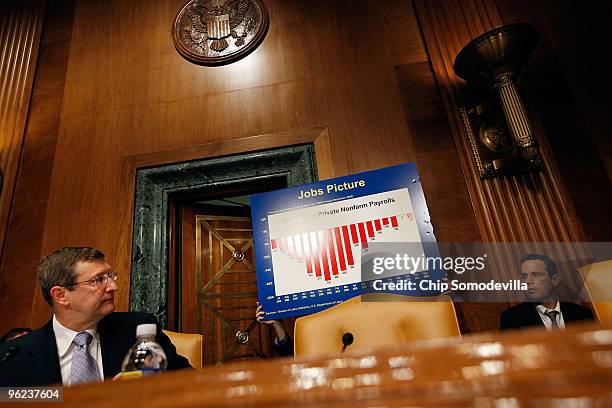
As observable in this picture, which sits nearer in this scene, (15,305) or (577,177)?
(577,177)

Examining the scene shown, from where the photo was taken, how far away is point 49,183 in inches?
120

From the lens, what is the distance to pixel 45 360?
1.34 metres

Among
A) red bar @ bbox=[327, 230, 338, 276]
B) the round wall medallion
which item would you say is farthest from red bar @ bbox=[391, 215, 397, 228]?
the round wall medallion

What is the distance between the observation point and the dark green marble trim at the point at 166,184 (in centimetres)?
267

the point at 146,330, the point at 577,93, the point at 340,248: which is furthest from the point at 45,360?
the point at 577,93

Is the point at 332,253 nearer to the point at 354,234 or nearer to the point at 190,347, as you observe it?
the point at 354,234

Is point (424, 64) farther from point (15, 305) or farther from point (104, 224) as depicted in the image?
point (15, 305)

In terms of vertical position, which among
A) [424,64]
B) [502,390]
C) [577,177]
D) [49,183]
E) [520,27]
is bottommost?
[502,390]

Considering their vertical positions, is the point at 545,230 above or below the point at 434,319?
above

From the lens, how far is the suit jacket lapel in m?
1.29

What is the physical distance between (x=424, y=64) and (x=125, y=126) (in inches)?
93.8

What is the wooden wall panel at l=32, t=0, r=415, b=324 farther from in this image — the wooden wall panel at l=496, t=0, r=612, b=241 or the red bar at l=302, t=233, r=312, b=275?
the wooden wall panel at l=496, t=0, r=612, b=241

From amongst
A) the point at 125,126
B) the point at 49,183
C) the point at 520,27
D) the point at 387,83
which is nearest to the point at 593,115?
the point at 520,27

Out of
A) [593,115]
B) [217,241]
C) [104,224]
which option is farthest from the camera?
[217,241]
